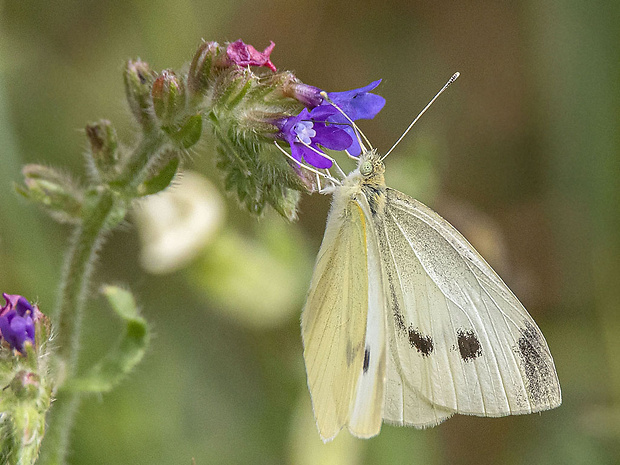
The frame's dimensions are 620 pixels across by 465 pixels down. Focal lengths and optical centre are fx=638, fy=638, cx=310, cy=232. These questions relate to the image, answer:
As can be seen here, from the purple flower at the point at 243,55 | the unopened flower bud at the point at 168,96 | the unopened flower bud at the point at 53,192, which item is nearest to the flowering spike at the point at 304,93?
the purple flower at the point at 243,55

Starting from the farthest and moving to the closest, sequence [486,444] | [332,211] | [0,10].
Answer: [486,444]
[0,10]
[332,211]

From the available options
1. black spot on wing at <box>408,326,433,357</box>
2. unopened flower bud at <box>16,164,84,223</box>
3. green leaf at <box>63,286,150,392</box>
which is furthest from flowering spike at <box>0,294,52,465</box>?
black spot on wing at <box>408,326,433,357</box>

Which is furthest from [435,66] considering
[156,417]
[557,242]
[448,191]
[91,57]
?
[156,417]

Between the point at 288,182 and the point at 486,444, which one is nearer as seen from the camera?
the point at 288,182

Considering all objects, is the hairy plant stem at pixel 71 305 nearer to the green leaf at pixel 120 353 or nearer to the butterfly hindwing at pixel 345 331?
the green leaf at pixel 120 353

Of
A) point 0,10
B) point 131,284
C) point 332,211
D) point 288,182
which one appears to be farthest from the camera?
point 131,284

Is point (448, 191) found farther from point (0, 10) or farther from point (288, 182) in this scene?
point (0, 10)
